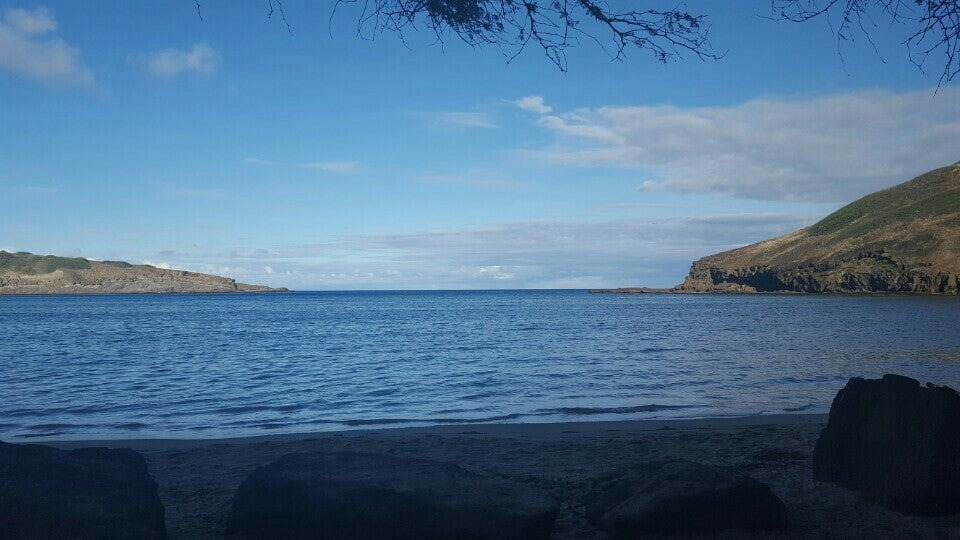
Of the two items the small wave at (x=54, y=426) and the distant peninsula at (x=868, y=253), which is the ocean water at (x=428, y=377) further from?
the distant peninsula at (x=868, y=253)

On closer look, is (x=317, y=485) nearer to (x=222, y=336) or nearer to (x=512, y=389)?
(x=512, y=389)

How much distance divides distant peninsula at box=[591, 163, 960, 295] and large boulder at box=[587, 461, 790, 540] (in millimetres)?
96186

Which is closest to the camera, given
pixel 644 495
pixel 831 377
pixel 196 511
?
pixel 644 495

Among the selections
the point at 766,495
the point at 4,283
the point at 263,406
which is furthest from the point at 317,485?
the point at 4,283

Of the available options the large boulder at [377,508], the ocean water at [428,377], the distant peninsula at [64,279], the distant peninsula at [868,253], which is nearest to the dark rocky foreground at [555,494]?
the large boulder at [377,508]

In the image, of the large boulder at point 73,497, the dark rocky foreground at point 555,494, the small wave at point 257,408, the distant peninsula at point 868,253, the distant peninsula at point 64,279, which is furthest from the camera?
the distant peninsula at point 64,279

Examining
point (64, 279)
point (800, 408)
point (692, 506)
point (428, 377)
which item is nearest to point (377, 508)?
point (692, 506)

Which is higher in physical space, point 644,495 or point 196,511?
point 644,495

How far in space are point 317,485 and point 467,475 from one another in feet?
4.35

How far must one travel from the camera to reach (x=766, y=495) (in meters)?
6.12

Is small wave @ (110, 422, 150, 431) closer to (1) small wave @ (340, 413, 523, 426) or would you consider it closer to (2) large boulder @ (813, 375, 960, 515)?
(1) small wave @ (340, 413, 523, 426)

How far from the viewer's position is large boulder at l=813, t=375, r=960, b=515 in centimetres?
602

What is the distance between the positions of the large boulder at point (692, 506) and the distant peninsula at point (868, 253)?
96186 mm

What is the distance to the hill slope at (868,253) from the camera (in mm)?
91375
